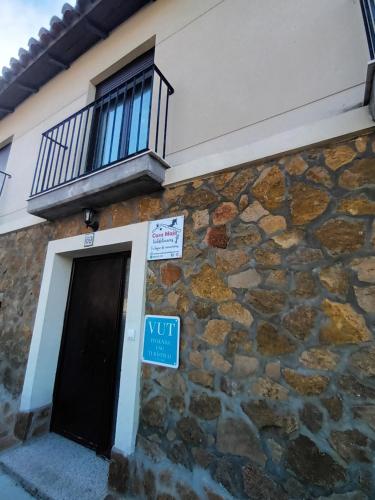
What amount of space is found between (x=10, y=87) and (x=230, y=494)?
7.00 meters

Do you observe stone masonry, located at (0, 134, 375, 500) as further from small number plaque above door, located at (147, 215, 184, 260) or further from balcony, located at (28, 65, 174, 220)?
balcony, located at (28, 65, 174, 220)

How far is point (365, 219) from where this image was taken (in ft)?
5.72

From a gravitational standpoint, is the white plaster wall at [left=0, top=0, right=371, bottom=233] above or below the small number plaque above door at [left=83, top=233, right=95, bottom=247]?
above

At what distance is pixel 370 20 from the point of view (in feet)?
5.97

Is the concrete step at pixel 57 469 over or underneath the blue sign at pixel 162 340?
underneath

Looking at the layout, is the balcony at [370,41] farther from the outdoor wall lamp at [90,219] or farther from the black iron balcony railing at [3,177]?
the black iron balcony railing at [3,177]

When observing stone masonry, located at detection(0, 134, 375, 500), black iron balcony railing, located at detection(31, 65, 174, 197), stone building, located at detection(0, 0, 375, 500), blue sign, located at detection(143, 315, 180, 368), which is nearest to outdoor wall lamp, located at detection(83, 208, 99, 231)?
stone building, located at detection(0, 0, 375, 500)

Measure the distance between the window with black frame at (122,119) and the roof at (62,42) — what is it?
2.39 feet

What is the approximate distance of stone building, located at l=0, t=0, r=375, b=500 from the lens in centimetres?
170

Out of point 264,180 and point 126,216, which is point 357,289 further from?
point 126,216

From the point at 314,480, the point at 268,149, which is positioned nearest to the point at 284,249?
the point at 268,149

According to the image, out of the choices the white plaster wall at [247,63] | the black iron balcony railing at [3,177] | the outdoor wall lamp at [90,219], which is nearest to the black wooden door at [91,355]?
the outdoor wall lamp at [90,219]

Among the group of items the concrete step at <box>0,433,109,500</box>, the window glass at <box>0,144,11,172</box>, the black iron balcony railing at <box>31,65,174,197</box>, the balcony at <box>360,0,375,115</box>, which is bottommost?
the concrete step at <box>0,433,109,500</box>

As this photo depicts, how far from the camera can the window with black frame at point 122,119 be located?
348 centimetres
